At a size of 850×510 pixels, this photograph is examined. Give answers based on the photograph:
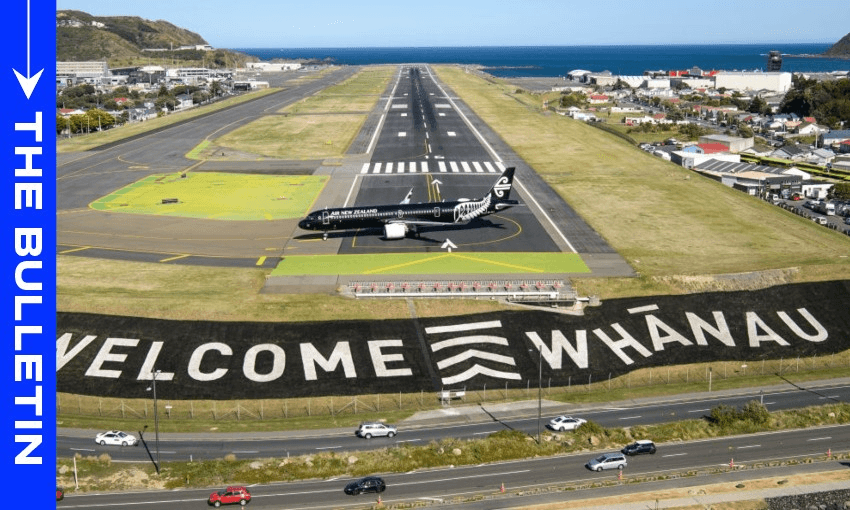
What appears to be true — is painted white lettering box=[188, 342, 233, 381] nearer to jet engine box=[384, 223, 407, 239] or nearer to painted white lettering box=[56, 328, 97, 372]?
painted white lettering box=[56, 328, 97, 372]

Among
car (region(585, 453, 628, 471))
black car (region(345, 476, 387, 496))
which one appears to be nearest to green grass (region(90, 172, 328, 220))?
black car (region(345, 476, 387, 496))

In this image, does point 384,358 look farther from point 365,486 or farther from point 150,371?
point 365,486

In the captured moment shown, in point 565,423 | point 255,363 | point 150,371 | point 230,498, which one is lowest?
point 230,498

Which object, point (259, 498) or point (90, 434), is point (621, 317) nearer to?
point (259, 498)
